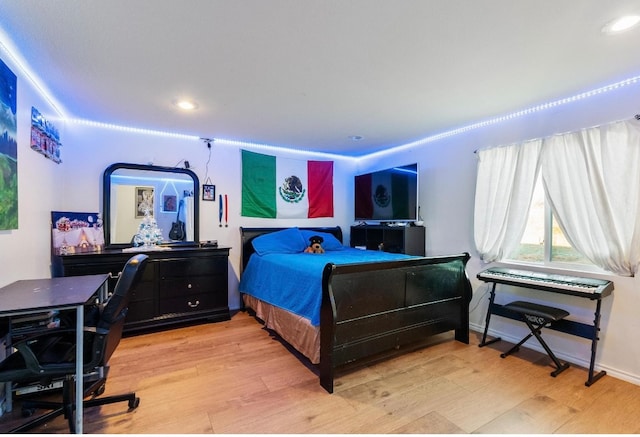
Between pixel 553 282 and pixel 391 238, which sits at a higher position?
pixel 391 238

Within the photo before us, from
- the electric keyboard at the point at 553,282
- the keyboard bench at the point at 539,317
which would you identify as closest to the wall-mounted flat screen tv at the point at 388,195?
the electric keyboard at the point at 553,282

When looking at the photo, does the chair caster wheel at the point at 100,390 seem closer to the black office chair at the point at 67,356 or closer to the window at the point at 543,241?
the black office chair at the point at 67,356

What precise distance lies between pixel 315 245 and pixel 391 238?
41.0 inches

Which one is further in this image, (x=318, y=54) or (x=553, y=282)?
(x=553, y=282)

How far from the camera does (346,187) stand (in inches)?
202

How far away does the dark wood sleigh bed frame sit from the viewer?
2189mm

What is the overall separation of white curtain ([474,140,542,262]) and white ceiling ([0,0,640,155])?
1.47 feet

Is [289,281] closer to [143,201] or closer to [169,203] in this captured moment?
[169,203]

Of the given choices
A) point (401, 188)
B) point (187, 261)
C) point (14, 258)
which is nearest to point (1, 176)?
point (14, 258)

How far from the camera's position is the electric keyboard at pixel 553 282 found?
2238 mm

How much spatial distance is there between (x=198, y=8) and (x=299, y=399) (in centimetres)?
240

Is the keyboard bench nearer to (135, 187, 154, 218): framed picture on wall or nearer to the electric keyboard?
the electric keyboard

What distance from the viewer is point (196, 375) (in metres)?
2.34

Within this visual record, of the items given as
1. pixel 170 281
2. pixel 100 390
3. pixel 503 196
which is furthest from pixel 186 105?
pixel 503 196
